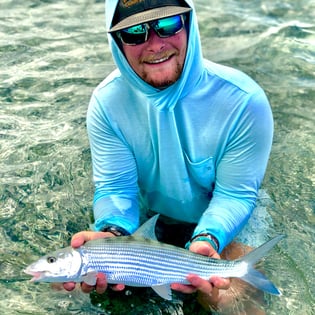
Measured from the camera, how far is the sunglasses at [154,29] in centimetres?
309

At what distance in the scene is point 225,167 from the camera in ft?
11.9

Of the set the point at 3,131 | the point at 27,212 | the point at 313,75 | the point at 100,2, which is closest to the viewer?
the point at 27,212

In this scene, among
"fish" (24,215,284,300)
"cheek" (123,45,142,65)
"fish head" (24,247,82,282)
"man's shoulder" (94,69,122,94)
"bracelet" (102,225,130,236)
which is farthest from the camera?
"man's shoulder" (94,69,122,94)

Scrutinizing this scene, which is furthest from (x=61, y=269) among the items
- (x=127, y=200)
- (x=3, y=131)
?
(x=3, y=131)

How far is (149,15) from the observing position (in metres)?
3.05

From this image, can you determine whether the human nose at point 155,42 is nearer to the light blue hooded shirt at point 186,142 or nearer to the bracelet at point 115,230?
the light blue hooded shirt at point 186,142

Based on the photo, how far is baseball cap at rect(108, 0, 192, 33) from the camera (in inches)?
120

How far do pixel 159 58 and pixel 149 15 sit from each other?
0.27 metres

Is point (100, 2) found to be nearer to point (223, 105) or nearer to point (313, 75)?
point (313, 75)

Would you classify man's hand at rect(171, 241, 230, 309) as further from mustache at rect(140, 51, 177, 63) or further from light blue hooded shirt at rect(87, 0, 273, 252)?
mustache at rect(140, 51, 177, 63)

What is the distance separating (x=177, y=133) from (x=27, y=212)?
1.72 m

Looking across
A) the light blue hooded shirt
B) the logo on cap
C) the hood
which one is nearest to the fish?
the light blue hooded shirt

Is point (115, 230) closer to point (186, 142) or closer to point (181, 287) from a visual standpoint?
point (181, 287)

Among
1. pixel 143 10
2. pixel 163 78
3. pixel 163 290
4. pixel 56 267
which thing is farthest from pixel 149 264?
pixel 143 10
